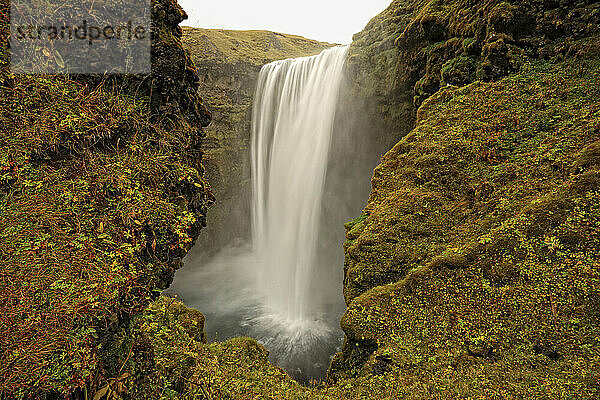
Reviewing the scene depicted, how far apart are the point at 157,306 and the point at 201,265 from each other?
14.0 meters

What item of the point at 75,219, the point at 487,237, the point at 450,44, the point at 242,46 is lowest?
the point at 487,237

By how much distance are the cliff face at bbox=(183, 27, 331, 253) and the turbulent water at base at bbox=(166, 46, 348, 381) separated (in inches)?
82.4

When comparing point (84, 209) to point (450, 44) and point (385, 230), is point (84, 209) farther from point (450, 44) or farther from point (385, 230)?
point (450, 44)

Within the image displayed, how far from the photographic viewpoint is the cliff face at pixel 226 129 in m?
18.1

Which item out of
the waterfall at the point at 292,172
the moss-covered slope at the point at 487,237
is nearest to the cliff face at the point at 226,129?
the waterfall at the point at 292,172

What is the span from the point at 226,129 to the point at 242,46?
662 centimetres

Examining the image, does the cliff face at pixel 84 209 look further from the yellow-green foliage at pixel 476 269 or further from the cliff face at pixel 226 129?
the cliff face at pixel 226 129

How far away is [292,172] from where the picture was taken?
13.6 m

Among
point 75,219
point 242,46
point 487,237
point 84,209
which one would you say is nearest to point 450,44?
point 487,237

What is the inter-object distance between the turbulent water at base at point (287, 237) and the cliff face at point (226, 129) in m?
2.09

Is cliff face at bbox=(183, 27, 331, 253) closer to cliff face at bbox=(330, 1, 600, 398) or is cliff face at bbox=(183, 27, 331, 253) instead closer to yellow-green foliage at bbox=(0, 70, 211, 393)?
cliff face at bbox=(330, 1, 600, 398)

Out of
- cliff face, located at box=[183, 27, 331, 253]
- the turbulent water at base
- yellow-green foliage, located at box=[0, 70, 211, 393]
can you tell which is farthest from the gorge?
cliff face, located at box=[183, 27, 331, 253]

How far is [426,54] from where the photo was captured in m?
7.83

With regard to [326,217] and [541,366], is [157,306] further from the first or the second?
[326,217]
